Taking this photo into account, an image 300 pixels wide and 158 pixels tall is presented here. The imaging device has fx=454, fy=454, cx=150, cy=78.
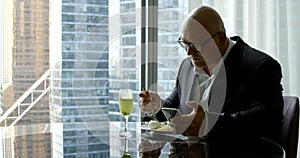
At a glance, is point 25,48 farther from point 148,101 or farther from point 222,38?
point 222,38

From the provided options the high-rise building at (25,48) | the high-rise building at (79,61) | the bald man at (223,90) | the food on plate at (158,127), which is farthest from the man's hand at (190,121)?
the high-rise building at (25,48)

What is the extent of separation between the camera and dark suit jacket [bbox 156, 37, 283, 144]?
72.8 inches

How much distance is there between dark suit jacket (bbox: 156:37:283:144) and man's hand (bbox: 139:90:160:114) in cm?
27

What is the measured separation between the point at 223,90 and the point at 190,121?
397mm

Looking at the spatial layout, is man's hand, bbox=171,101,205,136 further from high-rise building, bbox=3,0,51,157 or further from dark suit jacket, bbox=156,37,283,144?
high-rise building, bbox=3,0,51,157

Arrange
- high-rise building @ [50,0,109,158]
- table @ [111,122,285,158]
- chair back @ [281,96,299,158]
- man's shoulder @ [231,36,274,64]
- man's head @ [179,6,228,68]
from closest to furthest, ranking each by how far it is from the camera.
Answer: table @ [111,122,285,158] → chair back @ [281,96,299,158] → man's shoulder @ [231,36,274,64] → man's head @ [179,6,228,68] → high-rise building @ [50,0,109,158]

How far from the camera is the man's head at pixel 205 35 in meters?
2.15

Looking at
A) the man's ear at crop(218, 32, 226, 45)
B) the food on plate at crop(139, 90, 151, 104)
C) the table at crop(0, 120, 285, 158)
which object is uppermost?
the man's ear at crop(218, 32, 226, 45)

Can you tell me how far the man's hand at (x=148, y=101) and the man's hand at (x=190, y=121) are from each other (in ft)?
1.28

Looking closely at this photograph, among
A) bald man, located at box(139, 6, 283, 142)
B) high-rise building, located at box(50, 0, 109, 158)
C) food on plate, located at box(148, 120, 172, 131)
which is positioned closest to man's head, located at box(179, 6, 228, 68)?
bald man, located at box(139, 6, 283, 142)

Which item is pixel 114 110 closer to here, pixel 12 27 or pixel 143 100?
pixel 12 27

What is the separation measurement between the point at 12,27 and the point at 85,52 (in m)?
0.55

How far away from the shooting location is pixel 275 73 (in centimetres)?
195

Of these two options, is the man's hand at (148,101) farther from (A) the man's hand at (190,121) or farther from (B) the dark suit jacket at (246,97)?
(A) the man's hand at (190,121)
